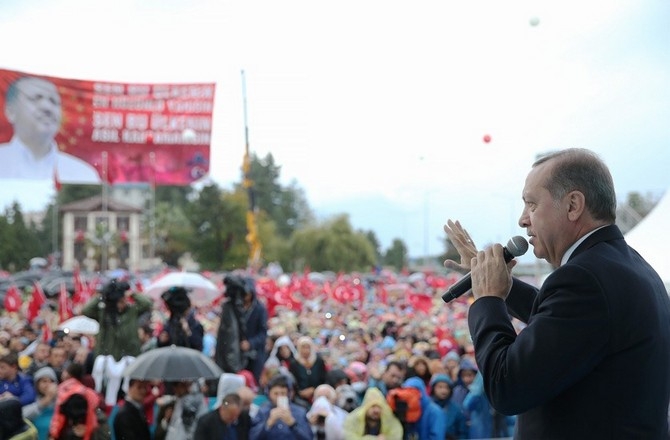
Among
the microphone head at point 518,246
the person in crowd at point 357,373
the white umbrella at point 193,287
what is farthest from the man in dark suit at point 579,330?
the white umbrella at point 193,287

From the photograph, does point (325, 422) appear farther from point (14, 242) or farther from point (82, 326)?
point (14, 242)

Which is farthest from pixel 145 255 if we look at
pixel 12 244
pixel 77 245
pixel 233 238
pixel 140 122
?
pixel 140 122

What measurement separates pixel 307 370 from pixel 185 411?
2031 mm

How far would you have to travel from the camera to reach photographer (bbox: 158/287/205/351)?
8180 millimetres

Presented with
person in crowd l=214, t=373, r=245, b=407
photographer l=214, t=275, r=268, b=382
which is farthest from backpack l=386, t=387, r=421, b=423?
photographer l=214, t=275, r=268, b=382

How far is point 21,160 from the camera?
11711 mm

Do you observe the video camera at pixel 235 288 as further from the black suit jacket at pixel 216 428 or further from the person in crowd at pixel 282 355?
the black suit jacket at pixel 216 428

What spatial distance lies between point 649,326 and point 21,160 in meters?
11.1

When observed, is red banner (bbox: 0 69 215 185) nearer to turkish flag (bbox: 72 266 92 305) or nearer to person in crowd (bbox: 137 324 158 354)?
turkish flag (bbox: 72 266 92 305)

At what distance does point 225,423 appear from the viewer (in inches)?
246

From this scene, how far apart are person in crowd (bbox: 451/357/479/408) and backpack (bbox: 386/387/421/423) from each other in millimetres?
Answer: 746

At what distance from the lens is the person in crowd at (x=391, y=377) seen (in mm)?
7801

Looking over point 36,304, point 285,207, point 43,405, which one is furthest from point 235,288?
point 285,207

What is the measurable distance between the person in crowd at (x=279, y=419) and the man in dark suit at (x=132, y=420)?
29.4 inches
